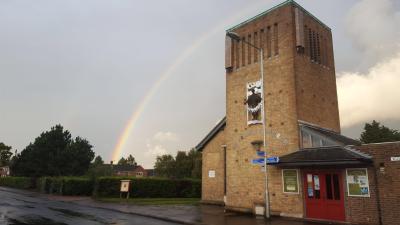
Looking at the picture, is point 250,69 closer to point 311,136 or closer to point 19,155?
point 311,136

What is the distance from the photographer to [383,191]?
51.4 feet

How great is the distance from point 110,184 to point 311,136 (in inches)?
822

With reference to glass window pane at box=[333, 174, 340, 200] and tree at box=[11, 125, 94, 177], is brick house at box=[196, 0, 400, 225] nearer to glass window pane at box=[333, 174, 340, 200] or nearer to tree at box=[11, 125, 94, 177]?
glass window pane at box=[333, 174, 340, 200]

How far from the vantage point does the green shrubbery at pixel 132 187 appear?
32.8 meters

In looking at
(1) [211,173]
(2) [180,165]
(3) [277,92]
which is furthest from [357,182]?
(2) [180,165]

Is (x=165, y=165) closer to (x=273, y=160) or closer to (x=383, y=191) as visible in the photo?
(x=273, y=160)

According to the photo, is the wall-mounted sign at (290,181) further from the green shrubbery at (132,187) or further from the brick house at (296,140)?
the green shrubbery at (132,187)

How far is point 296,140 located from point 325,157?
292 centimetres

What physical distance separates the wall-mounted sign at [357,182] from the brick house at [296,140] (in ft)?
0.16

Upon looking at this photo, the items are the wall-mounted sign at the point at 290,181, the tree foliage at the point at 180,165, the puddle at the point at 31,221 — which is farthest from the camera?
the tree foliage at the point at 180,165

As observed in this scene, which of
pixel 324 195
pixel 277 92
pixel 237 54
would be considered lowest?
pixel 324 195

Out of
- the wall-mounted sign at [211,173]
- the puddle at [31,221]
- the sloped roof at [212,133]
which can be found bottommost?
the puddle at [31,221]

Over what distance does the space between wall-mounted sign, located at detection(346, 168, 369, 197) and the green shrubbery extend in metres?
21.8

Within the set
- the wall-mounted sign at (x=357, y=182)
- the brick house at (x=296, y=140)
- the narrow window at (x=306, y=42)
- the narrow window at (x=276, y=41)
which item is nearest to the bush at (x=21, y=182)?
the brick house at (x=296, y=140)
